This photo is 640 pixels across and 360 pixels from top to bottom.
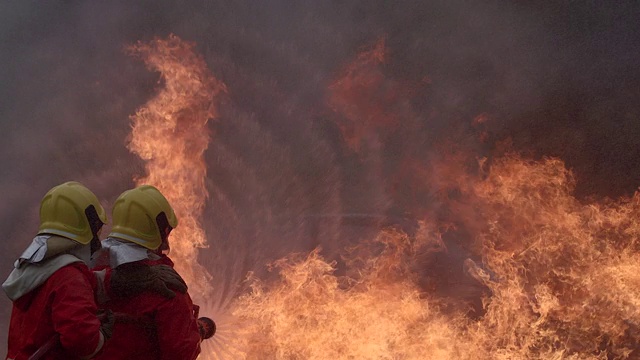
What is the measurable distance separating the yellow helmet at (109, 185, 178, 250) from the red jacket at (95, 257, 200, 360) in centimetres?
33

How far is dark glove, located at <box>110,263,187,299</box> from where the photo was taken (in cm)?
295

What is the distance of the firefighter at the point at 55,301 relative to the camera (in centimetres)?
264

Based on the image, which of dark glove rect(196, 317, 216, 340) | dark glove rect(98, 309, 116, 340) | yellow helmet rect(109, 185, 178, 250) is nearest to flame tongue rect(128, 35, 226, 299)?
dark glove rect(196, 317, 216, 340)

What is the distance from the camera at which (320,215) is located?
7.14m

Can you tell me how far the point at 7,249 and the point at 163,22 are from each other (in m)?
3.65

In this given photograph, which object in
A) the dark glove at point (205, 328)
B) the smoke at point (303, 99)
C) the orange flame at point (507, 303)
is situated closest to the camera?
the dark glove at point (205, 328)

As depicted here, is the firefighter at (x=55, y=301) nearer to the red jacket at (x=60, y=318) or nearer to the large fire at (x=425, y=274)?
the red jacket at (x=60, y=318)

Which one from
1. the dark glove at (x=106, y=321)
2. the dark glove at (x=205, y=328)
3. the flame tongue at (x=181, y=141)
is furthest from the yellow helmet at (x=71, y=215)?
the flame tongue at (x=181, y=141)

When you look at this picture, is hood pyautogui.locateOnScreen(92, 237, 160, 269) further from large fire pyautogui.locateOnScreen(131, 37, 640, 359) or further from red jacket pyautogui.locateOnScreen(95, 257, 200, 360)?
large fire pyautogui.locateOnScreen(131, 37, 640, 359)

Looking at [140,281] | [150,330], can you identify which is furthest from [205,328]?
[140,281]

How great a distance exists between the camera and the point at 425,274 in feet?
21.0

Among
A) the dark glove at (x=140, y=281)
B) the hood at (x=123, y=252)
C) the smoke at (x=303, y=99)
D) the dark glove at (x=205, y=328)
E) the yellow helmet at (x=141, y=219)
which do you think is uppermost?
the smoke at (x=303, y=99)

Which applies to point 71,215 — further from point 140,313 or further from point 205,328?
point 205,328

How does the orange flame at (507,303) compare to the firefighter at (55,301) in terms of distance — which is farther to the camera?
the orange flame at (507,303)
